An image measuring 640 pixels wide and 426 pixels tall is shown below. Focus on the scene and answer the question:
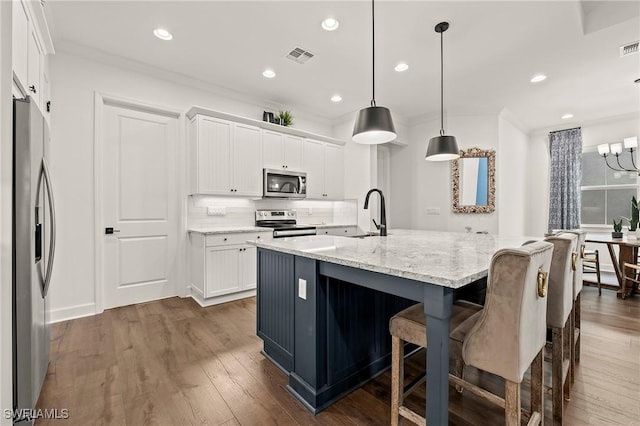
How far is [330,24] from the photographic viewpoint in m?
2.77

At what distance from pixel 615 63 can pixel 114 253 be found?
6.45 m

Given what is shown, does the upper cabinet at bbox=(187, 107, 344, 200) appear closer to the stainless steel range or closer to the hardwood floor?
the stainless steel range

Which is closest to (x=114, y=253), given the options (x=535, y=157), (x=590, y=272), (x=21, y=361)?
(x=21, y=361)

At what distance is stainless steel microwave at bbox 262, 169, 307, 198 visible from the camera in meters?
4.36

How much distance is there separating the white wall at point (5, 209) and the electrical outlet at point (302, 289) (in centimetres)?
140

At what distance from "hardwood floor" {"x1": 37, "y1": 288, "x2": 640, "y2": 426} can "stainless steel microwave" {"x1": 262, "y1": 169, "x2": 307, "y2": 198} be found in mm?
2045

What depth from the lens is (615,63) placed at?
137 inches

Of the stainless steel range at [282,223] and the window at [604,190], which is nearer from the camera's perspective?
the stainless steel range at [282,223]

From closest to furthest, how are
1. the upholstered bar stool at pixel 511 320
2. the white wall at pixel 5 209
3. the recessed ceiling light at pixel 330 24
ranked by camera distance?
the upholstered bar stool at pixel 511 320
the white wall at pixel 5 209
the recessed ceiling light at pixel 330 24

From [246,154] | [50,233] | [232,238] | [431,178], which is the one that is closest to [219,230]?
[232,238]

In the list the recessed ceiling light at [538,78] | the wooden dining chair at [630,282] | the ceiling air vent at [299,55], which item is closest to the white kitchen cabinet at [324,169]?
the ceiling air vent at [299,55]

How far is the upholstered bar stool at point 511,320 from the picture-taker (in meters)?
1.08

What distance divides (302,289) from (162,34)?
9.85ft

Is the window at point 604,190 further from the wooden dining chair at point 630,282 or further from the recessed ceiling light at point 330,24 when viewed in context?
the recessed ceiling light at point 330,24
